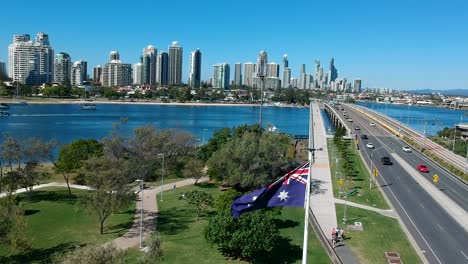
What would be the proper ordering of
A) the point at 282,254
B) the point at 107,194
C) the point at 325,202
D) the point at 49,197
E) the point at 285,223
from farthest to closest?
the point at 49,197, the point at 325,202, the point at 285,223, the point at 107,194, the point at 282,254

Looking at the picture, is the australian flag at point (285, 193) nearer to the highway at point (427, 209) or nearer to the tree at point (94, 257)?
the tree at point (94, 257)

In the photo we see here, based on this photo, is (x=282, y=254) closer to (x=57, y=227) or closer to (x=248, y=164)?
(x=57, y=227)

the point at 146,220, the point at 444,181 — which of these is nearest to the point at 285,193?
the point at 146,220

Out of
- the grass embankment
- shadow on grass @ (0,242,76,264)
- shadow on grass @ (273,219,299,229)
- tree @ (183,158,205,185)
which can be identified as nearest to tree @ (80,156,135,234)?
shadow on grass @ (0,242,76,264)

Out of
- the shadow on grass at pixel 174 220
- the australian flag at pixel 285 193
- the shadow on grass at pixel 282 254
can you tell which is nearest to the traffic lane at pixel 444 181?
the shadow on grass at pixel 282 254

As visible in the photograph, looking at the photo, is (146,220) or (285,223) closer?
(285,223)

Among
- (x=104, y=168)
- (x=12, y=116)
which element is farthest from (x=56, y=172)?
(x=12, y=116)
